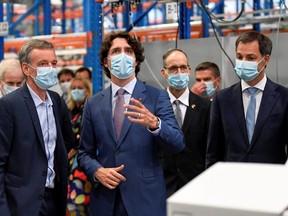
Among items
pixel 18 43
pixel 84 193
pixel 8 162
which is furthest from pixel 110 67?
pixel 18 43

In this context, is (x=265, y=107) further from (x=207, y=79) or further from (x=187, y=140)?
(x=207, y=79)

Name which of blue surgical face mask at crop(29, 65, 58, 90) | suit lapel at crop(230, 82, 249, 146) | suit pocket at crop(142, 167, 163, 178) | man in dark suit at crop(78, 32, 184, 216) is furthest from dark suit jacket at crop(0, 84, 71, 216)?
suit lapel at crop(230, 82, 249, 146)

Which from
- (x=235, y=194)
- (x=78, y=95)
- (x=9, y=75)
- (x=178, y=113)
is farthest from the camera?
(x=78, y=95)

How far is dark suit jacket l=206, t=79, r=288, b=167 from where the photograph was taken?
2.90 m

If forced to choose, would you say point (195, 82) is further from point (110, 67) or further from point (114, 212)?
point (114, 212)

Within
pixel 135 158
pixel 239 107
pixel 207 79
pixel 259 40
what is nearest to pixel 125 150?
pixel 135 158

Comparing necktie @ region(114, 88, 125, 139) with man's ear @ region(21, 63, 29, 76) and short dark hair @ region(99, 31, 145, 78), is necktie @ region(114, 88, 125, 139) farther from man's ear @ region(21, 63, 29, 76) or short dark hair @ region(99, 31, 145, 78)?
man's ear @ region(21, 63, 29, 76)

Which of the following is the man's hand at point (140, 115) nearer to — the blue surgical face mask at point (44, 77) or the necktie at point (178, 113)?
the blue surgical face mask at point (44, 77)

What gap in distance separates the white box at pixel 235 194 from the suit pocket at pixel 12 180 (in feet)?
6.63

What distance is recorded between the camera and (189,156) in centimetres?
350

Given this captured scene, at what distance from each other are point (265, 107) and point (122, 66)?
840 mm

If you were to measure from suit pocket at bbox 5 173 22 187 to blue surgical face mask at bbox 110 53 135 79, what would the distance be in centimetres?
79

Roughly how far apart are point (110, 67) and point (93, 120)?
34cm

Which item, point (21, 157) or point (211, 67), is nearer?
point (21, 157)
